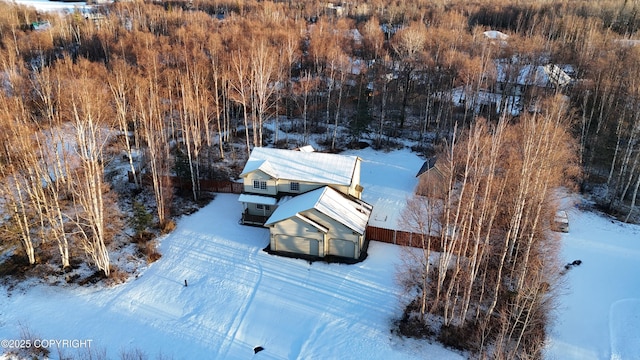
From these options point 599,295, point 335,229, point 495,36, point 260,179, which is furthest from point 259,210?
point 495,36

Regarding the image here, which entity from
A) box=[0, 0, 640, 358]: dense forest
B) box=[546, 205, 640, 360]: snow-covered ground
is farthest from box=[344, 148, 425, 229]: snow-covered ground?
box=[546, 205, 640, 360]: snow-covered ground

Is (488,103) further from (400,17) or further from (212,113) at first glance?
(400,17)

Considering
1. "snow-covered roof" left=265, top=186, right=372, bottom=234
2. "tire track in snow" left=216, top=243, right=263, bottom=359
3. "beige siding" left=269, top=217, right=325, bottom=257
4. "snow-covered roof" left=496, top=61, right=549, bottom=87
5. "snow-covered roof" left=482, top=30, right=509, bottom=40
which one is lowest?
"tire track in snow" left=216, top=243, right=263, bottom=359

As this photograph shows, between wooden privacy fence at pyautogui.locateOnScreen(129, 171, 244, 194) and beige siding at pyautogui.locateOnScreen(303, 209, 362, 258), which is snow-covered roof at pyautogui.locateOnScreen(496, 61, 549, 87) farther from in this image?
wooden privacy fence at pyautogui.locateOnScreen(129, 171, 244, 194)

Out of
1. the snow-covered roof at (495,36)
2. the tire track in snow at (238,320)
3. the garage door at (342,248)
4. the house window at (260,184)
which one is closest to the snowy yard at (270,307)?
the tire track in snow at (238,320)

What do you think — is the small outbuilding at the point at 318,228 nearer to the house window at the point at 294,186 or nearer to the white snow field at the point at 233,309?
the white snow field at the point at 233,309

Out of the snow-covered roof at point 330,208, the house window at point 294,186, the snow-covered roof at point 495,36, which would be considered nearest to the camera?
the snow-covered roof at point 330,208

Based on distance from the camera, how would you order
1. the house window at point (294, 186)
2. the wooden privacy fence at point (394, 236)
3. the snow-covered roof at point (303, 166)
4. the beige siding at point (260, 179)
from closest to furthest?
the wooden privacy fence at point (394, 236), the snow-covered roof at point (303, 166), the house window at point (294, 186), the beige siding at point (260, 179)

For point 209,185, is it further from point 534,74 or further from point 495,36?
point 495,36
